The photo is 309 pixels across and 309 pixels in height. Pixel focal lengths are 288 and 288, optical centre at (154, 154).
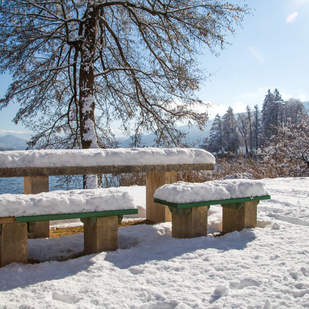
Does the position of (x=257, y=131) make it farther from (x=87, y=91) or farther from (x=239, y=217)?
(x=239, y=217)

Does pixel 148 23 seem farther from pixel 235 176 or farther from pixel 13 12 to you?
pixel 235 176

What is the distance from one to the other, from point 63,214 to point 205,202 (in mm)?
Answer: 1401

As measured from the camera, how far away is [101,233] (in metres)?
2.65

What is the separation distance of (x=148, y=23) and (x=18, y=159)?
5.37m

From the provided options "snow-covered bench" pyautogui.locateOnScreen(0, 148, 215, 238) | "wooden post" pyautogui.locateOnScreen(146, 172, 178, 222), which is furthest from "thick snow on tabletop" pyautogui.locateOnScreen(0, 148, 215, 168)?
"wooden post" pyautogui.locateOnScreen(146, 172, 178, 222)

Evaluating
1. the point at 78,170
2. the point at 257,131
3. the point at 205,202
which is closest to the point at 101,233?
the point at 78,170

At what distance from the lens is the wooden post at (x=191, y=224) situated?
3.05m

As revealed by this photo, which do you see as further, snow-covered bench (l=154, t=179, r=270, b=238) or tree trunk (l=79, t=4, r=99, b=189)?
tree trunk (l=79, t=4, r=99, b=189)

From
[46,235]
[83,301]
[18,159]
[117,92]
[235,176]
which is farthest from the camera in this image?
[235,176]

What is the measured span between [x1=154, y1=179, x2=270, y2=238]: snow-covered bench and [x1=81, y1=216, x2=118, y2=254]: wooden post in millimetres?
623

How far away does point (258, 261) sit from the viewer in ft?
8.02

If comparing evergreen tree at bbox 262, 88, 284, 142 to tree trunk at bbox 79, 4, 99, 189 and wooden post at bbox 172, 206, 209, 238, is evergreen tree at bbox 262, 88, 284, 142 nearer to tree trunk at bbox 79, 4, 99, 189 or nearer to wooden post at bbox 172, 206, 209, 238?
tree trunk at bbox 79, 4, 99, 189

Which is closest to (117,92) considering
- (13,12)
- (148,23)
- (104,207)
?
(148,23)

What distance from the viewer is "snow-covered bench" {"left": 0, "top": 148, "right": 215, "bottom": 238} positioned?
A: 312 cm
